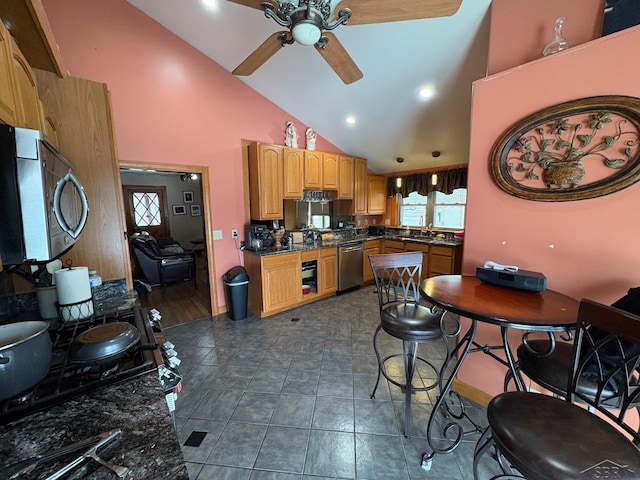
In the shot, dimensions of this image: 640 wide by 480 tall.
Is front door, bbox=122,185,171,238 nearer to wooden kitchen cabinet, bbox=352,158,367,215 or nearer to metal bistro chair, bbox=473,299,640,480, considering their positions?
wooden kitchen cabinet, bbox=352,158,367,215

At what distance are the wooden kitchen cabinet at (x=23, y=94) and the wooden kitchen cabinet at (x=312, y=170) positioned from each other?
3.11m

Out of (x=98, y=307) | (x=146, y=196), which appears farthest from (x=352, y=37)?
(x=146, y=196)

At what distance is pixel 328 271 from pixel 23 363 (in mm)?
3632

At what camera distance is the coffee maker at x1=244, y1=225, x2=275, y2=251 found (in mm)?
3803

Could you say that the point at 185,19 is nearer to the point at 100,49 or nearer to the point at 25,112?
the point at 100,49

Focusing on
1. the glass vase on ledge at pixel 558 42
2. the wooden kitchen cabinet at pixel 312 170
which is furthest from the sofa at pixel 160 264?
the glass vase on ledge at pixel 558 42

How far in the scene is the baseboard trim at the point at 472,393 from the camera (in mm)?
2004

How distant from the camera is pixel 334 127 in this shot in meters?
4.29

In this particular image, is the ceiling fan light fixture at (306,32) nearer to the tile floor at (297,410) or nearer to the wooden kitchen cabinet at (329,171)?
the tile floor at (297,410)

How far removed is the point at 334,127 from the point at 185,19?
7.48ft

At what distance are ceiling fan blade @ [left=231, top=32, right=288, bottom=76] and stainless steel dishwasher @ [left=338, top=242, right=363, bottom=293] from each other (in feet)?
9.02

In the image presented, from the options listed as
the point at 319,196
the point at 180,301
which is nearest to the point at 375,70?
the point at 319,196

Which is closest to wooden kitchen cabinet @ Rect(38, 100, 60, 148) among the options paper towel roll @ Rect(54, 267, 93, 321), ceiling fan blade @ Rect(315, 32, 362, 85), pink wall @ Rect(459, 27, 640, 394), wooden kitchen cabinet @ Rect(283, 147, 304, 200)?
paper towel roll @ Rect(54, 267, 93, 321)

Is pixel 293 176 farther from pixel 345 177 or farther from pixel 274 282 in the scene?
pixel 274 282
